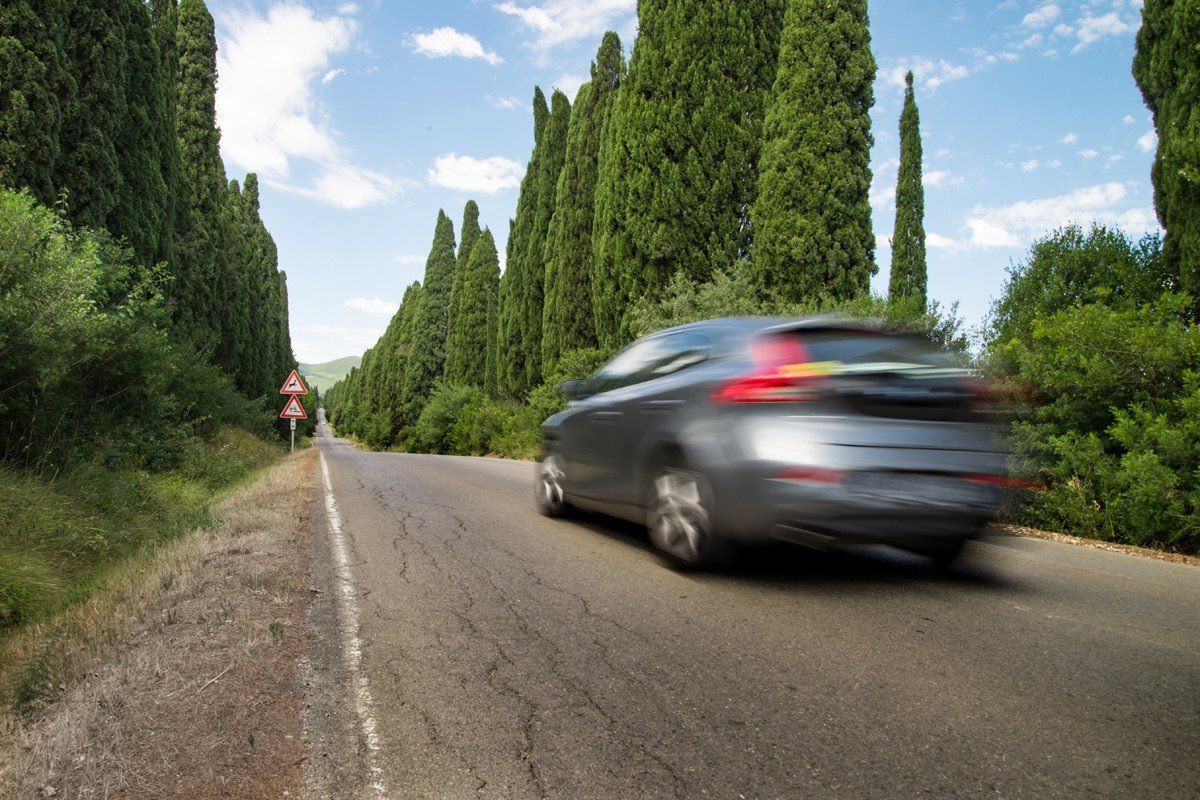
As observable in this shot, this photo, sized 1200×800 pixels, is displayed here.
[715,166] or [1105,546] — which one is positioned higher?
[715,166]

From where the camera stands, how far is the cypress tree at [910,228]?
31203mm

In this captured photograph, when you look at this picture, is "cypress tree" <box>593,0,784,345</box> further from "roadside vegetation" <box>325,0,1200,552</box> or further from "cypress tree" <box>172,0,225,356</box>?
"cypress tree" <box>172,0,225,356</box>

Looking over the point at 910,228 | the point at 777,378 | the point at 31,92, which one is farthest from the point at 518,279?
the point at 777,378

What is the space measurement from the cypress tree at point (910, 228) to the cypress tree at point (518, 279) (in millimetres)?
15627

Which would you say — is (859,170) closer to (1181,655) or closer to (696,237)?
(696,237)

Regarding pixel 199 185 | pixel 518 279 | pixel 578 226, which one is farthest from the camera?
pixel 518 279

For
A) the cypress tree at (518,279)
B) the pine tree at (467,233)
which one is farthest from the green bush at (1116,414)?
the pine tree at (467,233)

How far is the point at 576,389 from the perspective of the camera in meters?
7.02

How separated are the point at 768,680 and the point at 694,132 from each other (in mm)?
16952

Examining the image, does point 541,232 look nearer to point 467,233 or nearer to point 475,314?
point 475,314

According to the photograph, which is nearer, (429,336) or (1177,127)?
(1177,127)

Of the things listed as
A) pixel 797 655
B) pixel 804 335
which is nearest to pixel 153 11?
pixel 804 335

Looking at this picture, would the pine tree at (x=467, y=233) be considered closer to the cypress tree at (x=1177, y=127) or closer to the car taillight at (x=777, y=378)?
the cypress tree at (x=1177, y=127)

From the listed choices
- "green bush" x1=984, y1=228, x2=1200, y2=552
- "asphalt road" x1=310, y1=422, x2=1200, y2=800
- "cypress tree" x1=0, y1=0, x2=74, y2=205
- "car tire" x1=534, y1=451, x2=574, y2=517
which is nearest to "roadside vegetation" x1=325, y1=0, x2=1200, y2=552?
"green bush" x1=984, y1=228, x2=1200, y2=552
